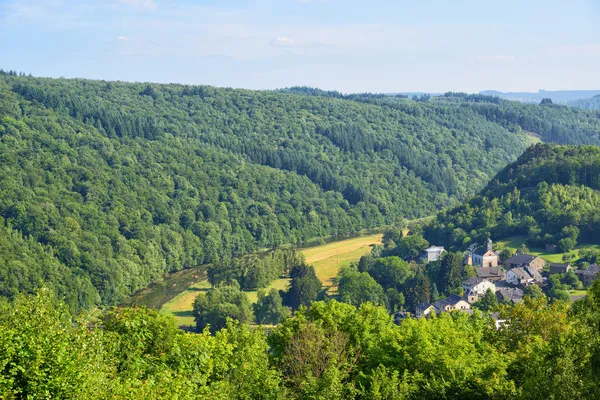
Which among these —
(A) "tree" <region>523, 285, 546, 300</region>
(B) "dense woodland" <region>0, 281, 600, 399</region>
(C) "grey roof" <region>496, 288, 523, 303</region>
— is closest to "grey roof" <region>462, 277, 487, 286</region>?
(C) "grey roof" <region>496, 288, 523, 303</region>

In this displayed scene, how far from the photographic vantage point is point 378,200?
160375 millimetres

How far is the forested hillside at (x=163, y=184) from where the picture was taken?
9731 cm

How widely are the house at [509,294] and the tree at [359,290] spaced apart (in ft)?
41.7

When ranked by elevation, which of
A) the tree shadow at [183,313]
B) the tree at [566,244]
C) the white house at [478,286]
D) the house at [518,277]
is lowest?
the tree shadow at [183,313]

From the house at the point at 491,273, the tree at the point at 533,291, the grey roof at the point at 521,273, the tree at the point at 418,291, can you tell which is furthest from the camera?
the house at the point at 491,273

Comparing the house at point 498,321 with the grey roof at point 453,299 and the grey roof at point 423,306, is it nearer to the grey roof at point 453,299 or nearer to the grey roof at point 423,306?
the grey roof at point 423,306

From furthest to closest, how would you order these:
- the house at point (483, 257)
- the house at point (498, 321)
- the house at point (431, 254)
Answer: the house at point (431, 254) < the house at point (483, 257) < the house at point (498, 321)

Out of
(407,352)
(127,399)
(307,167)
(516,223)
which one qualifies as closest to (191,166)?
(307,167)

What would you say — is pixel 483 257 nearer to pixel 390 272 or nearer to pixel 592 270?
pixel 390 272

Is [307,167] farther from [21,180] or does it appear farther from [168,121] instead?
[21,180]

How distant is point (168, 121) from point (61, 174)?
2593 inches

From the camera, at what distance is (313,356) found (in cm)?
3055

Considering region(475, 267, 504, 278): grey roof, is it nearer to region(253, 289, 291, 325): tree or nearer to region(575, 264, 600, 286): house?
region(575, 264, 600, 286): house

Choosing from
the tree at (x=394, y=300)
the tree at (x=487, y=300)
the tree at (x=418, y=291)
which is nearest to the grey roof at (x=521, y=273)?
the tree at (x=418, y=291)
